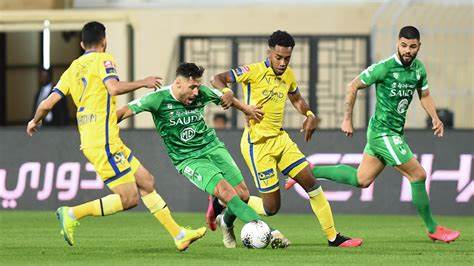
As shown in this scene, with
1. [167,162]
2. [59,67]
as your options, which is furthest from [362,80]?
[59,67]

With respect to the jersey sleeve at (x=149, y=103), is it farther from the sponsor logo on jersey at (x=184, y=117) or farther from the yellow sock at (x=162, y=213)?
the yellow sock at (x=162, y=213)

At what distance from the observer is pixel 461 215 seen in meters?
19.8

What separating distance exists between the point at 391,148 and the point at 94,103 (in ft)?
10.4

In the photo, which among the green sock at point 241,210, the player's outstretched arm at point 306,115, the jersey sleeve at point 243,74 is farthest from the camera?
the player's outstretched arm at point 306,115

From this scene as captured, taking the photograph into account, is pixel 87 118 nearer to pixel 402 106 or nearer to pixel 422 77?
pixel 402 106

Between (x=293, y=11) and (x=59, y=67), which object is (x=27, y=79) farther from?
(x=293, y=11)

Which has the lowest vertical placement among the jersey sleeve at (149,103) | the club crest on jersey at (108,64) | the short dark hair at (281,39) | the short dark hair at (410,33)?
the jersey sleeve at (149,103)

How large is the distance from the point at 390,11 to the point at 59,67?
7331mm

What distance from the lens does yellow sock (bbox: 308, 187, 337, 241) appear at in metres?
14.9

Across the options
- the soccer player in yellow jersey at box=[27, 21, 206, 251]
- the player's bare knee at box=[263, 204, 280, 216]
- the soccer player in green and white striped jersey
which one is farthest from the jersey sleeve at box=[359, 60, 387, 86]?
the soccer player in yellow jersey at box=[27, 21, 206, 251]

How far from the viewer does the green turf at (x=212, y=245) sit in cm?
1350

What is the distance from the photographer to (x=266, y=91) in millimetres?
15344

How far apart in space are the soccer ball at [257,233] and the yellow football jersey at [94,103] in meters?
1.40

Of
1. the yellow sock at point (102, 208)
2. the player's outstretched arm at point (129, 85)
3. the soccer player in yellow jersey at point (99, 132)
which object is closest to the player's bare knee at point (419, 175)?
the soccer player in yellow jersey at point (99, 132)
